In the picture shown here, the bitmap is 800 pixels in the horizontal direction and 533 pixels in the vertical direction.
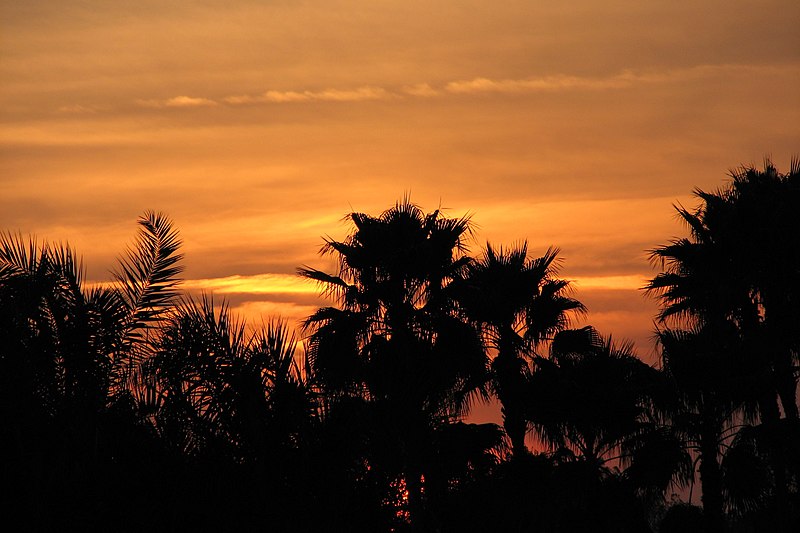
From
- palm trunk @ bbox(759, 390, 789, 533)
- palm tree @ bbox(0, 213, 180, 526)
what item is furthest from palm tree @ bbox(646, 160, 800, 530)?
palm tree @ bbox(0, 213, 180, 526)

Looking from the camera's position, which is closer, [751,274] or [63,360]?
[63,360]

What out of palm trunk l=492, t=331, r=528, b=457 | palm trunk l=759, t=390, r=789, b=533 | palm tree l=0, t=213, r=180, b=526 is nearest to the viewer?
palm tree l=0, t=213, r=180, b=526

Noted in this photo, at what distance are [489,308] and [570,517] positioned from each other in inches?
272

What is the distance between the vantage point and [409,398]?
14.0 metres

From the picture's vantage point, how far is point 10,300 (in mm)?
12625

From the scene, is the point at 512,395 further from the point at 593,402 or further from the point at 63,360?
the point at 63,360

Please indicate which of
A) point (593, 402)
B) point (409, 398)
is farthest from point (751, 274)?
point (409, 398)

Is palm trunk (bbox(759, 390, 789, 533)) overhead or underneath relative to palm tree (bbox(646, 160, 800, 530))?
underneath

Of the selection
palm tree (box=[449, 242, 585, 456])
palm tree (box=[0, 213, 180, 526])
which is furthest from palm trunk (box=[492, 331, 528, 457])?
palm tree (box=[0, 213, 180, 526])

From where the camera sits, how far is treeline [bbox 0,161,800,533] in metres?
12.2

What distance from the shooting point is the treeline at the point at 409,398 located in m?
12.2

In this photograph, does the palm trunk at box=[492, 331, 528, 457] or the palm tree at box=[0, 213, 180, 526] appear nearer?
the palm tree at box=[0, 213, 180, 526]

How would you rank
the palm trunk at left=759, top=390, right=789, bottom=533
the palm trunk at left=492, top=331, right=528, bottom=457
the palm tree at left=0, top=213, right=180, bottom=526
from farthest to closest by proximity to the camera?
the palm trunk at left=492, top=331, right=528, bottom=457 → the palm trunk at left=759, top=390, right=789, bottom=533 → the palm tree at left=0, top=213, right=180, bottom=526

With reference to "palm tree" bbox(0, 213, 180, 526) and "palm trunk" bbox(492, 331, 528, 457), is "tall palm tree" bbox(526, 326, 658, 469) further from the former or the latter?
"palm tree" bbox(0, 213, 180, 526)
